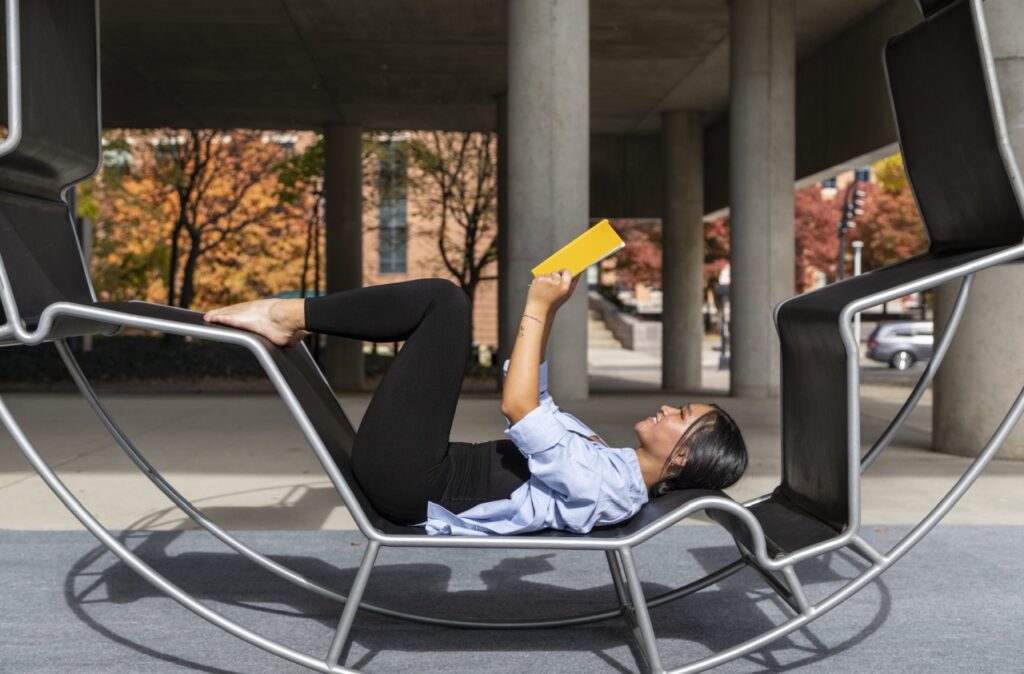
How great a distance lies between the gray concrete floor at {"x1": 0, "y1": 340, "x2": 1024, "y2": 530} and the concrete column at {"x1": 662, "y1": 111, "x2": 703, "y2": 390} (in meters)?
9.98

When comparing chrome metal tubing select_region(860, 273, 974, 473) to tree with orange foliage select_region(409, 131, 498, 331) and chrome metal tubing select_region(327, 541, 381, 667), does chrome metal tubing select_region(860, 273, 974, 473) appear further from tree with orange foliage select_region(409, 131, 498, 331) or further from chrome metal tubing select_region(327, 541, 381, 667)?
tree with orange foliage select_region(409, 131, 498, 331)

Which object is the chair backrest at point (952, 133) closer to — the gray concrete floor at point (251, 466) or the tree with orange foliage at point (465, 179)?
the gray concrete floor at point (251, 466)

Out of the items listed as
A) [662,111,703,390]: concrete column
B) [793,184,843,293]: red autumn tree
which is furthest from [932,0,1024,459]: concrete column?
[793,184,843,293]: red autumn tree

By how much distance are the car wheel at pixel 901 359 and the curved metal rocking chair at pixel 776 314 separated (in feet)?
87.5

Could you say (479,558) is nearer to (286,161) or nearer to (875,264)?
(286,161)

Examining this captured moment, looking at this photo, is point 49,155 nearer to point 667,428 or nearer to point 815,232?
point 667,428

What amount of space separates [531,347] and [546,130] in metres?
9.29

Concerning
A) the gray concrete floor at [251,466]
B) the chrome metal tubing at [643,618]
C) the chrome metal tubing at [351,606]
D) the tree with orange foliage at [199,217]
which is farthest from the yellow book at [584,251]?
the tree with orange foliage at [199,217]

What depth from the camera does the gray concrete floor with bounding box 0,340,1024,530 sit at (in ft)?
20.8

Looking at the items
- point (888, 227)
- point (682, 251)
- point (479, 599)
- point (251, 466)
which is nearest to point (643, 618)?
point (479, 599)

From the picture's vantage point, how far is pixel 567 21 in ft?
40.7

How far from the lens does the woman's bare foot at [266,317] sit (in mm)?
3543

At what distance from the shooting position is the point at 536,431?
11.3 feet

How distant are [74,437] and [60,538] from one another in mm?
4495
